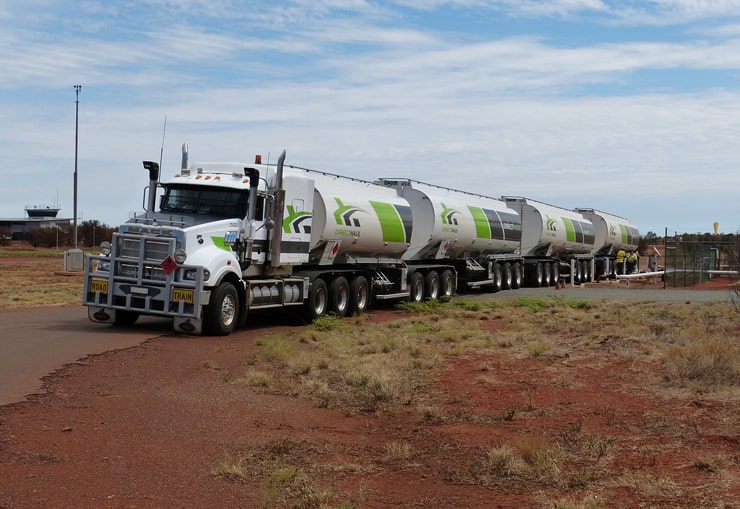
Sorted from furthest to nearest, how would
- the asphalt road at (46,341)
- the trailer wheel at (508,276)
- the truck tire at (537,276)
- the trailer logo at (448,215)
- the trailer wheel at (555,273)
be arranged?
the trailer wheel at (555,273), the truck tire at (537,276), the trailer wheel at (508,276), the trailer logo at (448,215), the asphalt road at (46,341)

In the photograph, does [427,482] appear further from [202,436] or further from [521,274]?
[521,274]

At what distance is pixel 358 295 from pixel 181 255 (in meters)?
8.24

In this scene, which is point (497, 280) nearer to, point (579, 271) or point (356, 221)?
point (579, 271)

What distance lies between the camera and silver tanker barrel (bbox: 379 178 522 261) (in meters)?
30.2

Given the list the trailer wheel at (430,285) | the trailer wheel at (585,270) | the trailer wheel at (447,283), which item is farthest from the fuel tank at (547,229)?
the trailer wheel at (430,285)

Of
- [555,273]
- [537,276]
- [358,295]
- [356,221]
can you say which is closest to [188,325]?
[356,221]

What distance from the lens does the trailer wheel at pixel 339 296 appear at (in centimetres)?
2384

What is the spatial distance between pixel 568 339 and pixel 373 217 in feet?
25.5

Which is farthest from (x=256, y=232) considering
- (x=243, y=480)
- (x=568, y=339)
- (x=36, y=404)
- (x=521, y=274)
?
(x=521, y=274)

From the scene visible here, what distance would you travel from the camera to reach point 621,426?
413 inches

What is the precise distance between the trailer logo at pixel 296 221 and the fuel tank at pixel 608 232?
3440cm

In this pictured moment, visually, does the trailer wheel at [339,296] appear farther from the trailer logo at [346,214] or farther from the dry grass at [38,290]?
the dry grass at [38,290]

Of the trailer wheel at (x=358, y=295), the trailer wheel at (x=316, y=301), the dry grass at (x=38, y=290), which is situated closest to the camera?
the trailer wheel at (x=316, y=301)

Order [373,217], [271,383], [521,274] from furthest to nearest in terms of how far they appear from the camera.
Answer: [521,274] < [373,217] < [271,383]
